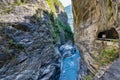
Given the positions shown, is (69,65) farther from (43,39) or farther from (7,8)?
(7,8)

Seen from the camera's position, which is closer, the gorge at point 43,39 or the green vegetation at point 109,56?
the green vegetation at point 109,56

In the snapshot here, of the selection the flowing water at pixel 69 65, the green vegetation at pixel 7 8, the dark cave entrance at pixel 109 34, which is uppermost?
the green vegetation at pixel 7 8

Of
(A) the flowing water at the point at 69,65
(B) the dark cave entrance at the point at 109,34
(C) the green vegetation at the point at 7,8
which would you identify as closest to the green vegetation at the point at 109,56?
(B) the dark cave entrance at the point at 109,34

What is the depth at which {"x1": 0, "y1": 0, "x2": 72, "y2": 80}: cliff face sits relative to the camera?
48.4ft

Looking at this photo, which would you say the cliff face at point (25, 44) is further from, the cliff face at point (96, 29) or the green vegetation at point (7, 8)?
the cliff face at point (96, 29)

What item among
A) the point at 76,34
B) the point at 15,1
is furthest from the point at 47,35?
the point at 15,1

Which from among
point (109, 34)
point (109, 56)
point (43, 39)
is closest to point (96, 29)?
point (109, 34)

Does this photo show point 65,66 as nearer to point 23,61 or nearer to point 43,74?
point 43,74

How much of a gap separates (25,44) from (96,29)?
562cm

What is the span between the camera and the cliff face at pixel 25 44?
14.7m

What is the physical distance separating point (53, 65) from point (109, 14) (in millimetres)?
8218

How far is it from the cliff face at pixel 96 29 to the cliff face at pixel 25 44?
3189 millimetres

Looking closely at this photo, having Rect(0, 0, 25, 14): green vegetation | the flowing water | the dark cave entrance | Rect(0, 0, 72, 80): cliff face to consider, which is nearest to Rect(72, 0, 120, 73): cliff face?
the dark cave entrance

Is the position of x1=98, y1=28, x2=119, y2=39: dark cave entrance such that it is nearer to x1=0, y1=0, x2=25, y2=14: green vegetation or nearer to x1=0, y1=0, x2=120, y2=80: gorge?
x1=0, y1=0, x2=120, y2=80: gorge
